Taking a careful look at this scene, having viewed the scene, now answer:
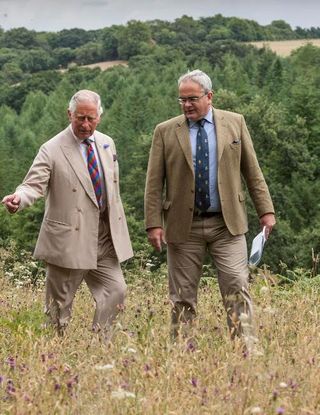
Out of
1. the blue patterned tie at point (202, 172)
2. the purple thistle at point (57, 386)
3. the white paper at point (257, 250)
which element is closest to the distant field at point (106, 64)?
the blue patterned tie at point (202, 172)

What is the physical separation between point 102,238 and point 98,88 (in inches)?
3480

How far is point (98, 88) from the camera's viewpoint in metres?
93.3

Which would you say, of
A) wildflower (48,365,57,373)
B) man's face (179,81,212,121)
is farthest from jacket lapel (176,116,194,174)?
wildflower (48,365,57,373)

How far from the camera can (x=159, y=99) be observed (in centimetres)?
7306

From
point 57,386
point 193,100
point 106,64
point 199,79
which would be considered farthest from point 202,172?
point 106,64

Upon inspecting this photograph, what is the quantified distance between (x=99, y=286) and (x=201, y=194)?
98 cm

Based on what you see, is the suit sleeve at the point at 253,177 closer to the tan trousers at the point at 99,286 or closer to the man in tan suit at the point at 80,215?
the man in tan suit at the point at 80,215

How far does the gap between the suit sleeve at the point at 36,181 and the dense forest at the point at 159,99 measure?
2927 millimetres

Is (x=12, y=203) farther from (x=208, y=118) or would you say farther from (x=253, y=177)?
(x=253, y=177)

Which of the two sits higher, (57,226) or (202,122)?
(202,122)

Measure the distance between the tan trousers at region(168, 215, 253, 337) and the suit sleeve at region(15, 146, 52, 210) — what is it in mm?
989

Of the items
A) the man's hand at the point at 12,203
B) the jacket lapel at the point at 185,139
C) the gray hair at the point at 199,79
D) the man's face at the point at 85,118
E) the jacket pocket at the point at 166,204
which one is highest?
the gray hair at the point at 199,79

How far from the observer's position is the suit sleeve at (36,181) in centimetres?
564

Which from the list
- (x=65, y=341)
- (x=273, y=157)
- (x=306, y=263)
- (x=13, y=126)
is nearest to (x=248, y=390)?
(x=65, y=341)
